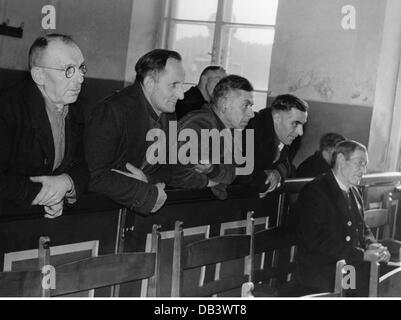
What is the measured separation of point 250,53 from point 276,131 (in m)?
3.81

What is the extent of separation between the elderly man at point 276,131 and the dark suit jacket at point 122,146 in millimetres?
1071

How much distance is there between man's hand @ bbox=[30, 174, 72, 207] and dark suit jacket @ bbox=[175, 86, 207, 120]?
3.08 m

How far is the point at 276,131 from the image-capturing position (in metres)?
4.43

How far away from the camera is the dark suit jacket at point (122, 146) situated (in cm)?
300

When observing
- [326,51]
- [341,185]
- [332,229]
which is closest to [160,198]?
[332,229]

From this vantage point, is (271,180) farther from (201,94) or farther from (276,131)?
(201,94)

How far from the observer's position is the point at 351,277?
3.50 meters

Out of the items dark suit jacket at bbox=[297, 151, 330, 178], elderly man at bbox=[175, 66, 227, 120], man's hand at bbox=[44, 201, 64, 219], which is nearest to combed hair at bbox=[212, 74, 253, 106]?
man's hand at bbox=[44, 201, 64, 219]

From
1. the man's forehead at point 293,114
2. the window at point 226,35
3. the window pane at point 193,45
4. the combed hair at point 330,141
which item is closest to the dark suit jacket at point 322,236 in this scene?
the man's forehead at point 293,114

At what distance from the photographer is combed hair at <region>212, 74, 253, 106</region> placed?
3887mm

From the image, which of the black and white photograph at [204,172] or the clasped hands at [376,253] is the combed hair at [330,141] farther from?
the clasped hands at [376,253]

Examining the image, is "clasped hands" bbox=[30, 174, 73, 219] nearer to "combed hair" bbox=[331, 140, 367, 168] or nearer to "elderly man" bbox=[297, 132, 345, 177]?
"combed hair" bbox=[331, 140, 367, 168]
